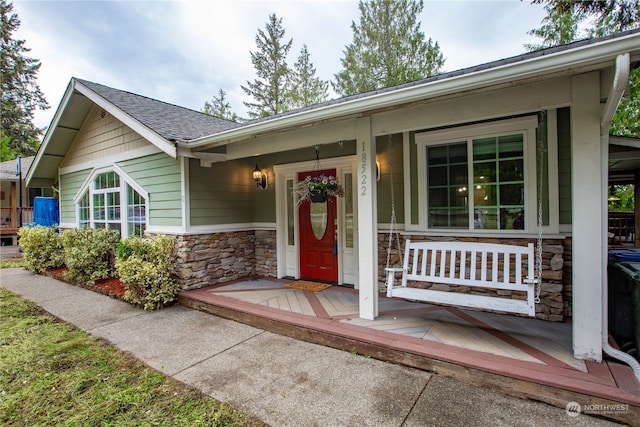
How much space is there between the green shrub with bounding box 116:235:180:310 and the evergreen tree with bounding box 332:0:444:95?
14.4 metres

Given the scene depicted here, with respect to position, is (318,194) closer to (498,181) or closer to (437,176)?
(437,176)

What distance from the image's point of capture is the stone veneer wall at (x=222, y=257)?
500cm

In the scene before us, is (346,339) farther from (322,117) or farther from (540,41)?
(540,41)

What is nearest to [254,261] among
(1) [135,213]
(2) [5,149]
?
(1) [135,213]

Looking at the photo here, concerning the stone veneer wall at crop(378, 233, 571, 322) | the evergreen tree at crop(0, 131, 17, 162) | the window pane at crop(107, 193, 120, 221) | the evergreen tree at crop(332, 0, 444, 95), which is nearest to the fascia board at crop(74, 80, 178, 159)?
the window pane at crop(107, 193, 120, 221)

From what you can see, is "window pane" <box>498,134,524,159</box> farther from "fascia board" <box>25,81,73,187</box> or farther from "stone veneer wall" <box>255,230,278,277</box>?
"fascia board" <box>25,81,73,187</box>

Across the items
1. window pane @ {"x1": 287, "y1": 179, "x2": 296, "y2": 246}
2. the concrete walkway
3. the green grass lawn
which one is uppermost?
window pane @ {"x1": 287, "y1": 179, "x2": 296, "y2": 246}

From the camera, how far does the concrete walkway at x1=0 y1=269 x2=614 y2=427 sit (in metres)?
2.12

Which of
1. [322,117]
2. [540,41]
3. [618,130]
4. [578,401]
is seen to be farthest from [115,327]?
[540,41]

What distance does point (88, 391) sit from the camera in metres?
2.57

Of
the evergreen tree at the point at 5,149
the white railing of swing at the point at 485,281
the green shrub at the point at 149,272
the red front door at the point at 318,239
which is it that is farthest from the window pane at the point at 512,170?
the evergreen tree at the point at 5,149

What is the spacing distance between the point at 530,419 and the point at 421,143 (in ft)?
10.5

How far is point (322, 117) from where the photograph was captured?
125 inches

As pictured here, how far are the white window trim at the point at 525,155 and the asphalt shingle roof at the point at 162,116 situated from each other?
11.6 feet
